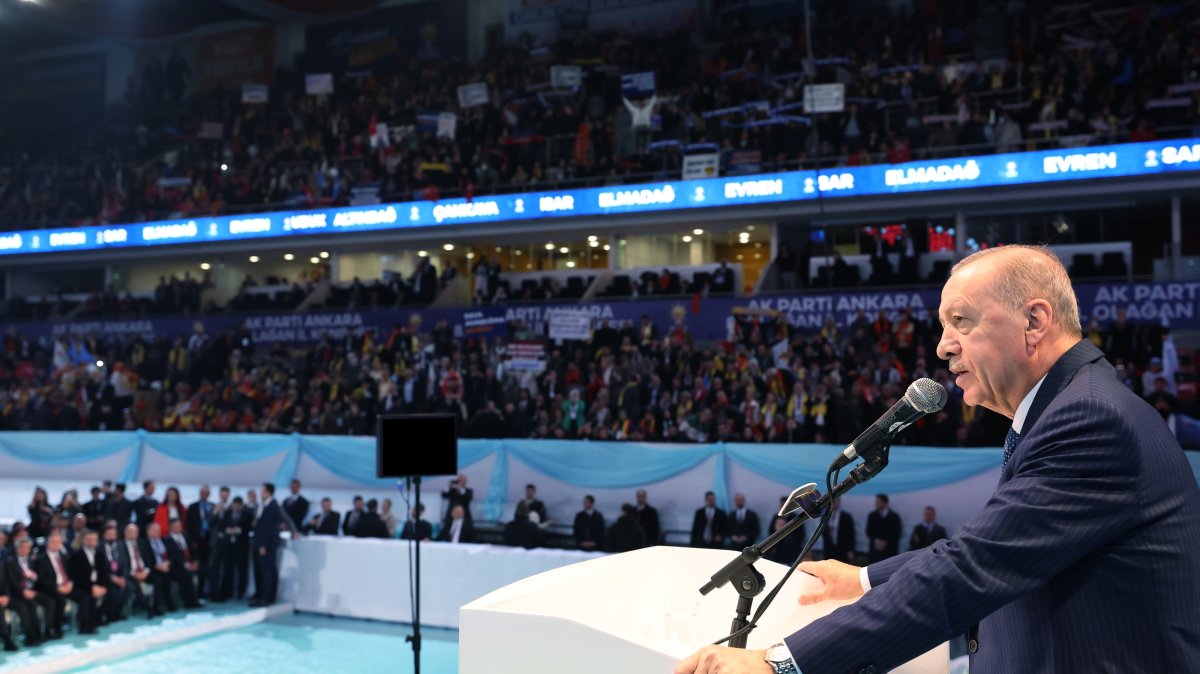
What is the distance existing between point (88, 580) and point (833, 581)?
12583 mm

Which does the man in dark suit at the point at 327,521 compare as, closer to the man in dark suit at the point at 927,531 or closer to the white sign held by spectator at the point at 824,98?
the man in dark suit at the point at 927,531

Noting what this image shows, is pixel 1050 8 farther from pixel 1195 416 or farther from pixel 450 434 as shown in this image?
pixel 450 434

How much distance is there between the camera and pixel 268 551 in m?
13.8

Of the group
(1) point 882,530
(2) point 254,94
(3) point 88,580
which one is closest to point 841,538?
(1) point 882,530

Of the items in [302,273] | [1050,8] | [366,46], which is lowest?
[302,273]

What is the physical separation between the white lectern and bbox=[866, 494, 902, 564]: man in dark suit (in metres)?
10.1

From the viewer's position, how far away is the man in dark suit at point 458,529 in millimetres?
13945

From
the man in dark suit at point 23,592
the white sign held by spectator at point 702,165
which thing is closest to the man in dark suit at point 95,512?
the man in dark suit at point 23,592

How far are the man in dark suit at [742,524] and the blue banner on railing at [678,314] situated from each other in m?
6.54

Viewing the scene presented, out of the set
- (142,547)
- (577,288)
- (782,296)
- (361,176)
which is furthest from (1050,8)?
→ (142,547)

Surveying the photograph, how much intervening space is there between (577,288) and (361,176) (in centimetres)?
921

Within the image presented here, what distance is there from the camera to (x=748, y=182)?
75.6 feet

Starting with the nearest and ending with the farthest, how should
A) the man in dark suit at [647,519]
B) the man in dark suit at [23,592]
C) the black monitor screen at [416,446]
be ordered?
the black monitor screen at [416,446] < the man in dark suit at [23,592] < the man in dark suit at [647,519]

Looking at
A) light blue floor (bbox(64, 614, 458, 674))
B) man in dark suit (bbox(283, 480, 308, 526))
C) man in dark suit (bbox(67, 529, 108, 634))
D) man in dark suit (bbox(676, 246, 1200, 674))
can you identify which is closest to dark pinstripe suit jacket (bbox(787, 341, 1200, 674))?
man in dark suit (bbox(676, 246, 1200, 674))
